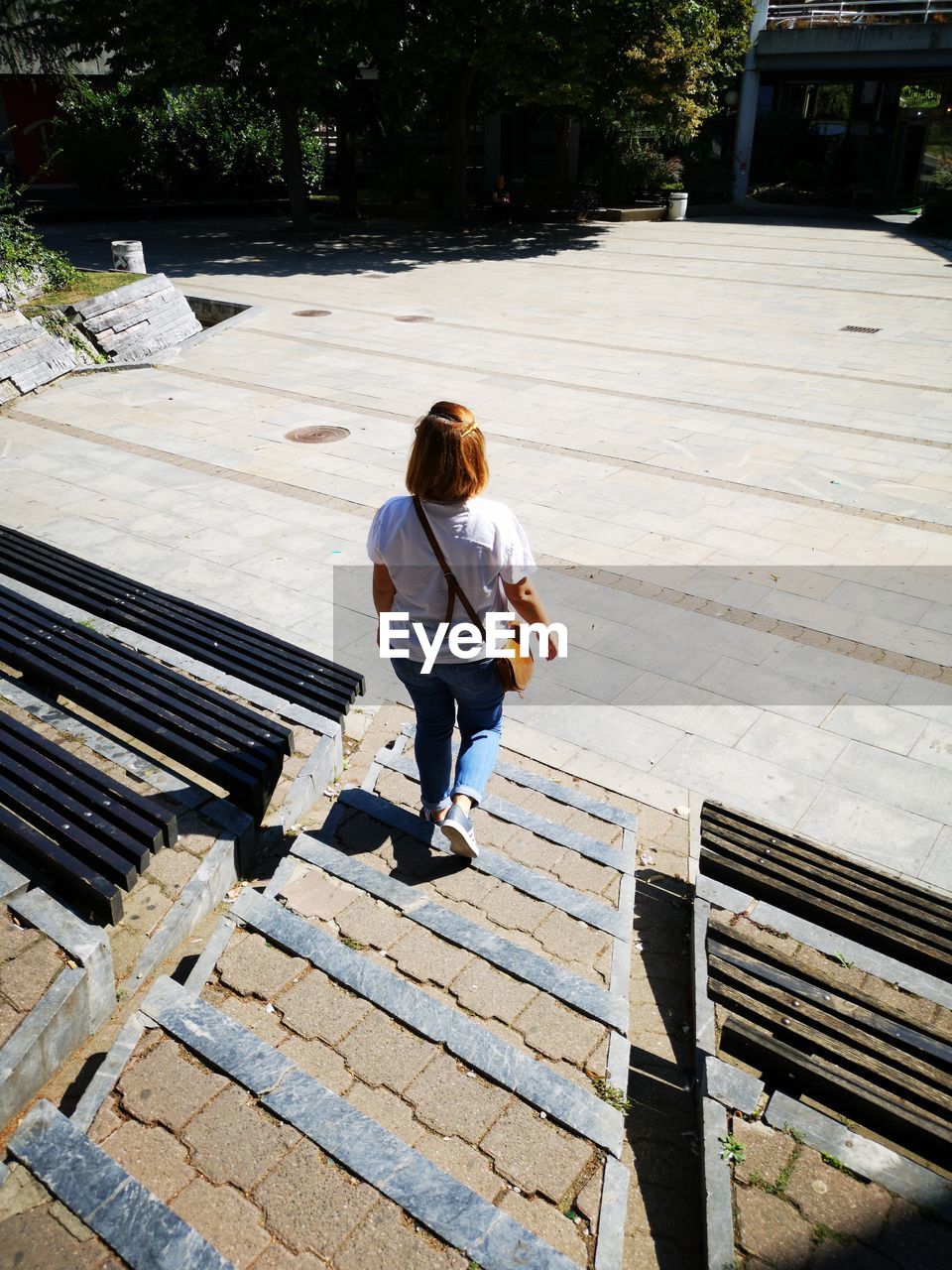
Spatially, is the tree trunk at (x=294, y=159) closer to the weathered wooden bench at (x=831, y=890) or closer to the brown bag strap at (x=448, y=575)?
the brown bag strap at (x=448, y=575)

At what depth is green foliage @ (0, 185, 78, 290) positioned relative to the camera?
13.9 metres

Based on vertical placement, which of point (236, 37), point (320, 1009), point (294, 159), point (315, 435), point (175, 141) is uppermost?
point (236, 37)

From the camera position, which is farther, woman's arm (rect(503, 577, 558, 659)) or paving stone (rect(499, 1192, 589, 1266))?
woman's arm (rect(503, 577, 558, 659))

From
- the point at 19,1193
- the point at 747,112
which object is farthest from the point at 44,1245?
the point at 747,112

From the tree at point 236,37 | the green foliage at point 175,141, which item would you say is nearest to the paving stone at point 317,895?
the tree at point 236,37

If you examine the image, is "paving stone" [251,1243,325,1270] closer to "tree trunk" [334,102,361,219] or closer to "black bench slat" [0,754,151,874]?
"black bench slat" [0,754,151,874]

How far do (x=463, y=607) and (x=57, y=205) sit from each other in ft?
97.7

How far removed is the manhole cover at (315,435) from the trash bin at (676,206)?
24054mm

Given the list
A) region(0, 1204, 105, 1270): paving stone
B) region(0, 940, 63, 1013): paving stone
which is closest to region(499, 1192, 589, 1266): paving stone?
region(0, 1204, 105, 1270): paving stone

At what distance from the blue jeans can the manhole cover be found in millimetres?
7097

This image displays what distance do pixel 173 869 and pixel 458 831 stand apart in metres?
1.20

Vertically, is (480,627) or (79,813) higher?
(480,627)

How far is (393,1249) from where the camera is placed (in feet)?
7.99

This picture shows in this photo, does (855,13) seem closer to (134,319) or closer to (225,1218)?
(134,319)
